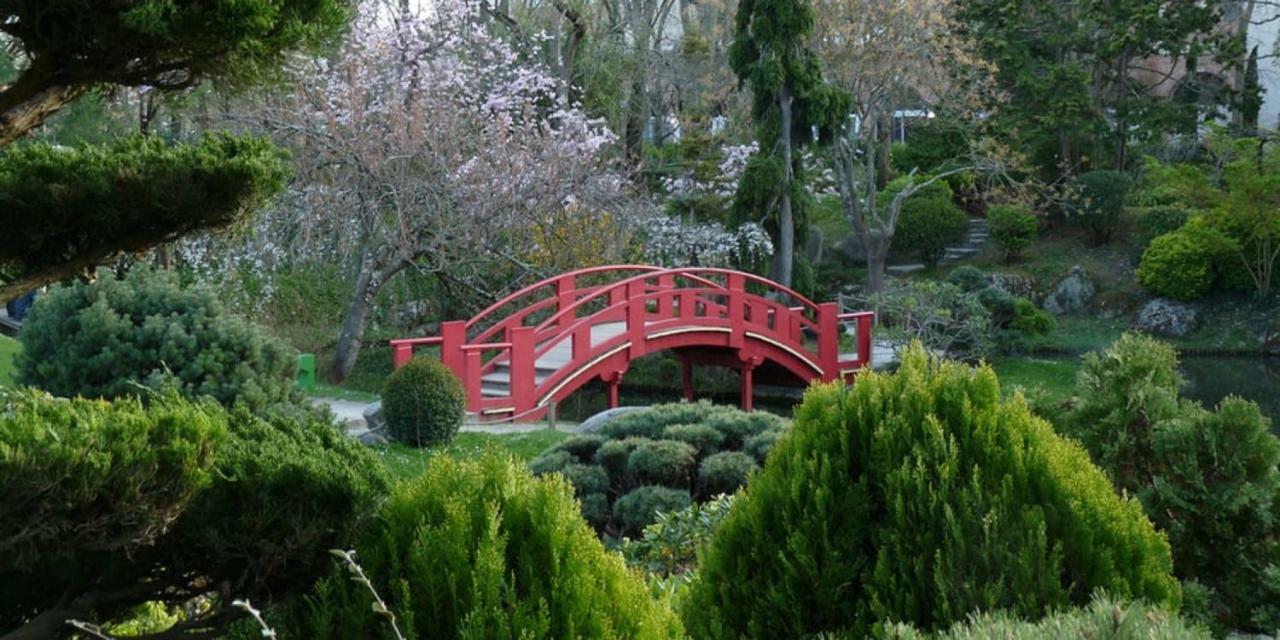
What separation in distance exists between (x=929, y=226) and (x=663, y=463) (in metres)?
19.4

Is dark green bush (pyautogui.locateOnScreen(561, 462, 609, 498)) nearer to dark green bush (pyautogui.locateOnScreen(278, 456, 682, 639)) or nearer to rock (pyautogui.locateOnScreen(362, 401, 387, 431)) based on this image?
rock (pyautogui.locateOnScreen(362, 401, 387, 431))

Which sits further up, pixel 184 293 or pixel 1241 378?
pixel 184 293

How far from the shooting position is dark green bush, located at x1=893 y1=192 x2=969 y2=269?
1042 inches

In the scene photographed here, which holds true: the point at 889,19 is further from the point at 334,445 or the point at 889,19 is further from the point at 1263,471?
the point at 334,445

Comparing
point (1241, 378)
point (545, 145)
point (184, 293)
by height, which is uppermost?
point (545, 145)

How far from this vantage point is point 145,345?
363 inches

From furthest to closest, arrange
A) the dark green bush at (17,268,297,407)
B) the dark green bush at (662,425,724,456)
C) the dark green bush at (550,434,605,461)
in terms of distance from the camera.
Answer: the dark green bush at (17,268,297,407), the dark green bush at (550,434,605,461), the dark green bush at (662,425,724,456)

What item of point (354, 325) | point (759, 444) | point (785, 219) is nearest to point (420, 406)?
point (759, 444)

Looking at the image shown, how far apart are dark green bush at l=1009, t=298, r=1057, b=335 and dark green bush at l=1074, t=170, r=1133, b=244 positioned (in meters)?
A: 4.90

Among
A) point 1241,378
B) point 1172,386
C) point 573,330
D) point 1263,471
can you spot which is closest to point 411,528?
point 1263,471

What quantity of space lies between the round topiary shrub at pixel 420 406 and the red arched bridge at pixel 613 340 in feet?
3.42

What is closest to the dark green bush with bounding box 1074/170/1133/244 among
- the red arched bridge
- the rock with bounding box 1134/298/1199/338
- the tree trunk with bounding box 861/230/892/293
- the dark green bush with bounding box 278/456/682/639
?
the rock with bounding box 1134/298/1199/338

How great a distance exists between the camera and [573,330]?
14.9 meters

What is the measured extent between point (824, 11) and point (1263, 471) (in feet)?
65.8
